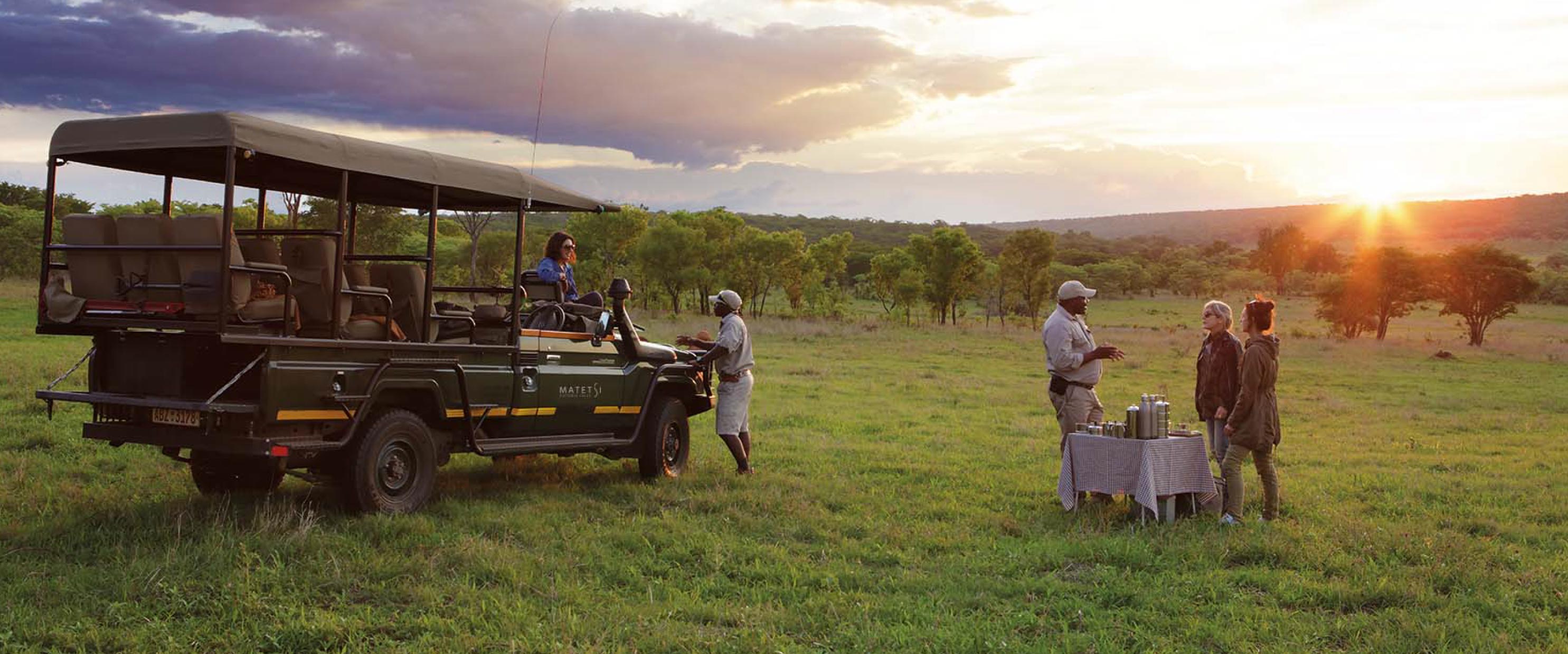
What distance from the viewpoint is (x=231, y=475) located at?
30.8 ft

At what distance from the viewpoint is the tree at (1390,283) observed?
5247 cm

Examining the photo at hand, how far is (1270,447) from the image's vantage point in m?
9.48

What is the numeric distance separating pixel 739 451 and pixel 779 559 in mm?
3691

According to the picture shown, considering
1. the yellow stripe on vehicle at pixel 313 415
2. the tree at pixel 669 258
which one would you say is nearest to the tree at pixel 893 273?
the tree at pixel 669 258

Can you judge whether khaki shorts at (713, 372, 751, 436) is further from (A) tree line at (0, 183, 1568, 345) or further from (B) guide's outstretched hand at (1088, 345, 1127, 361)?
(A) tree line at (0, 183, 1568, 345)

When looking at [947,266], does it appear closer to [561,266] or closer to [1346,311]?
[1346,311]

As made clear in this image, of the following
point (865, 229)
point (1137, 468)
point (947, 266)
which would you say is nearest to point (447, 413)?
point (1137, 468)

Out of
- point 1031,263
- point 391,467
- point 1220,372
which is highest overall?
point 1031,263

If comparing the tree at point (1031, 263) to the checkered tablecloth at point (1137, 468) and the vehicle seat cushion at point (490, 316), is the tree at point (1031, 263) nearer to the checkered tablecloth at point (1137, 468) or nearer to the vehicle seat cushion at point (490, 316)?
the checkered tablecloth at point (1137, 468)

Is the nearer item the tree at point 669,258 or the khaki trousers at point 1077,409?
the khaki trousers at point 1077,409

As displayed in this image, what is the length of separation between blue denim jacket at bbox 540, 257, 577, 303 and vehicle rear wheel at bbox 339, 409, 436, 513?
2203mm

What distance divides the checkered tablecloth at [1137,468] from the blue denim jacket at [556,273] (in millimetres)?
4834

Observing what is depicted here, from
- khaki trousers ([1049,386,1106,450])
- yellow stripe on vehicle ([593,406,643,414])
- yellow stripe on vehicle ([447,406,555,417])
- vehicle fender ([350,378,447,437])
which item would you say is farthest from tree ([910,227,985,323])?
vehicle fender ([350,378,447,437])

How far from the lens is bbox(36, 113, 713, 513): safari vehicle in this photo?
294 inches
